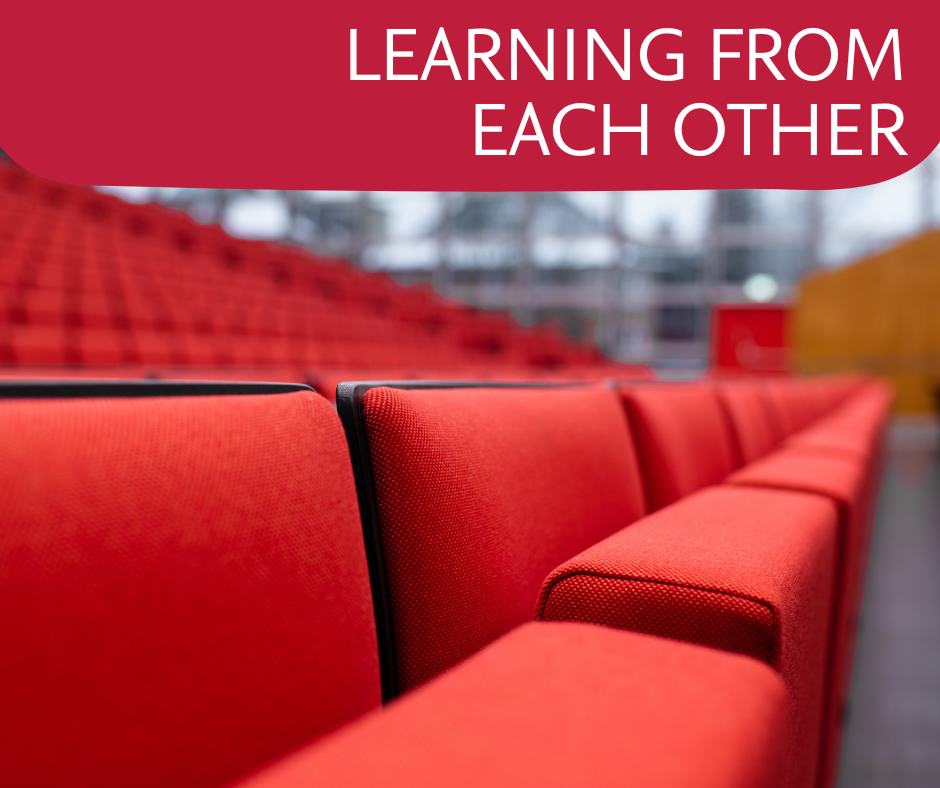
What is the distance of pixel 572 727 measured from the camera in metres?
0.10

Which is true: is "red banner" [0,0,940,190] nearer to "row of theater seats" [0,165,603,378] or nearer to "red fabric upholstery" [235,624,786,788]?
"row of theater seats" [0,165,603,378]

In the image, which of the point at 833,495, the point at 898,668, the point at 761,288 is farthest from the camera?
the point at 761,288

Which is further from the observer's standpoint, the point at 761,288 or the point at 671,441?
the point at 761,288

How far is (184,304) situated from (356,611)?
38.2 inches

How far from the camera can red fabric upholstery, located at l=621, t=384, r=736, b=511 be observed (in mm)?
347

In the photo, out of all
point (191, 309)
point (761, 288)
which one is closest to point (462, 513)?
point (191, 309)

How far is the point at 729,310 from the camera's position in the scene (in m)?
3.85

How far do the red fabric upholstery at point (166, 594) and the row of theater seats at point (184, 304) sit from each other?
0.61 m

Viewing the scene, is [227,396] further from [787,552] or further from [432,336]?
[432,336]

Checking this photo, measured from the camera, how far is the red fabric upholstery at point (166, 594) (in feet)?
0.33

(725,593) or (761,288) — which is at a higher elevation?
(761,288)

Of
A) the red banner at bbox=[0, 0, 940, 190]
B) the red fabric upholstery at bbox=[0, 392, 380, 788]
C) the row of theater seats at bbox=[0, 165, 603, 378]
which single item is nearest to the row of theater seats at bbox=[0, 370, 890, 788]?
the red fabric upholstery at bbox=[0, 392, 380, 788]

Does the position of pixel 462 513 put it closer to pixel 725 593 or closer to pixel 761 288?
pixel 725 593

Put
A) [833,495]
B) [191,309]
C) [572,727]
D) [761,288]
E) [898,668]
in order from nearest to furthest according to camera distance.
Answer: [572,727]
[833,495]
[898,668]
[191,309]
[761,288]
